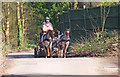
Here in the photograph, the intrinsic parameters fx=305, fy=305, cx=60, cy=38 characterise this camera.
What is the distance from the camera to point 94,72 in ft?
33.6

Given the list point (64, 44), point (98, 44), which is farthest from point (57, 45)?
point (98, 44)

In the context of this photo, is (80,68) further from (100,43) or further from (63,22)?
(63,22)

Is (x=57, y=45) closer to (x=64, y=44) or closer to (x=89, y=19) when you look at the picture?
(x=64, y=44)

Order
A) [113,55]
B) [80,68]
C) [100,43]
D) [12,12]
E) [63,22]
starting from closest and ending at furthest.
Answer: [80,68]
[113,55]
[100,43]
[63,22]
[12,12]

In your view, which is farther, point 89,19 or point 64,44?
point 89,19

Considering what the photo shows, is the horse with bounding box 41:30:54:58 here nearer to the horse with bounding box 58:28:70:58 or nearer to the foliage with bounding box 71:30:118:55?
the horse with bounding box 58:28:70:58

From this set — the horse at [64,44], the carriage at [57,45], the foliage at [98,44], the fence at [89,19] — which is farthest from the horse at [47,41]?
the fence at [89,19]

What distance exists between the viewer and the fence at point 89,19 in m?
Answer: 18.5

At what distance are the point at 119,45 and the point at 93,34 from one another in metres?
3.13

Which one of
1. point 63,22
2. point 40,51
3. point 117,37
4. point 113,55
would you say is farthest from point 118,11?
point 63,22

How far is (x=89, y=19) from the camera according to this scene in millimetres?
20281

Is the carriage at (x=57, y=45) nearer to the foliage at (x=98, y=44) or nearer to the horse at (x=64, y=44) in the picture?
the horse at (x=64, y=44)

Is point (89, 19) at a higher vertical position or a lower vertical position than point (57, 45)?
higher

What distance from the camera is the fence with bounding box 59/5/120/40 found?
1847 cm
